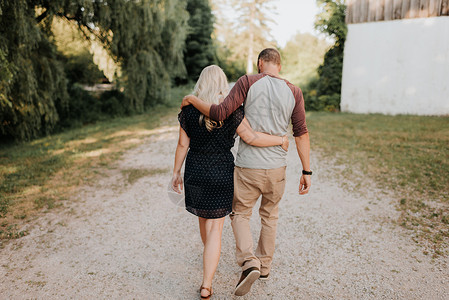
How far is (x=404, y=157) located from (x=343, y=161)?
4.30ft

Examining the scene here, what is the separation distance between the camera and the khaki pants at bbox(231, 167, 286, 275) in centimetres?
271

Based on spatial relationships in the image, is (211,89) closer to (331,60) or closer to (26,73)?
(26,73)

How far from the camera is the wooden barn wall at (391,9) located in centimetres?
1297

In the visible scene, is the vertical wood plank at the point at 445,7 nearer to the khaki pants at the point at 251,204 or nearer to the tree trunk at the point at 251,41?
the khaki pants at the point at 251,204

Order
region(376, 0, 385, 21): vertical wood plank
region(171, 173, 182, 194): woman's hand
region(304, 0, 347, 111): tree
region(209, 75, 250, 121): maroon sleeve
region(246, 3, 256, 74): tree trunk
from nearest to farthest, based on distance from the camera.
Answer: region(209, 75, 250, 121): maroon sleeve
region(171, 173, 182, 194): woman's hand
region(376, 0, 385, 21): vertical wood plank
region(304, 0, 347, 111): tree
region(246, 3, 256, 74): tree trunk

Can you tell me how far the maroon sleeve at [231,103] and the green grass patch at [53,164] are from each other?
3.08m

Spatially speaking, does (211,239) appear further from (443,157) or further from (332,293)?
(443,157)

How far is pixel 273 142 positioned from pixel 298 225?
2.02 meters

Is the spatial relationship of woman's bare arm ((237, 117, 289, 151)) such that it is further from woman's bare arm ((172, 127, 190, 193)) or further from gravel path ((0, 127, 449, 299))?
gravel path ((0, 127, 449, 299))

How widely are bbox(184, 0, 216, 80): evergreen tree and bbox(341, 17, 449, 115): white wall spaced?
526 inches

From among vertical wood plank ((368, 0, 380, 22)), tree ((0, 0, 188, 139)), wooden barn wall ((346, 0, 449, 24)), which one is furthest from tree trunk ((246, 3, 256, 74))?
vertical wood plank ((368, 0, 380, 22))

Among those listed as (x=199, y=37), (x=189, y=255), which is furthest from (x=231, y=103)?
(x=199, y=37)

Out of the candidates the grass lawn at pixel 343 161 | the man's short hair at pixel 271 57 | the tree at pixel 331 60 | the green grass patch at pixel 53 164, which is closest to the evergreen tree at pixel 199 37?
the tree at pixel 331 60

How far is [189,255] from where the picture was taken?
11.5 feet
